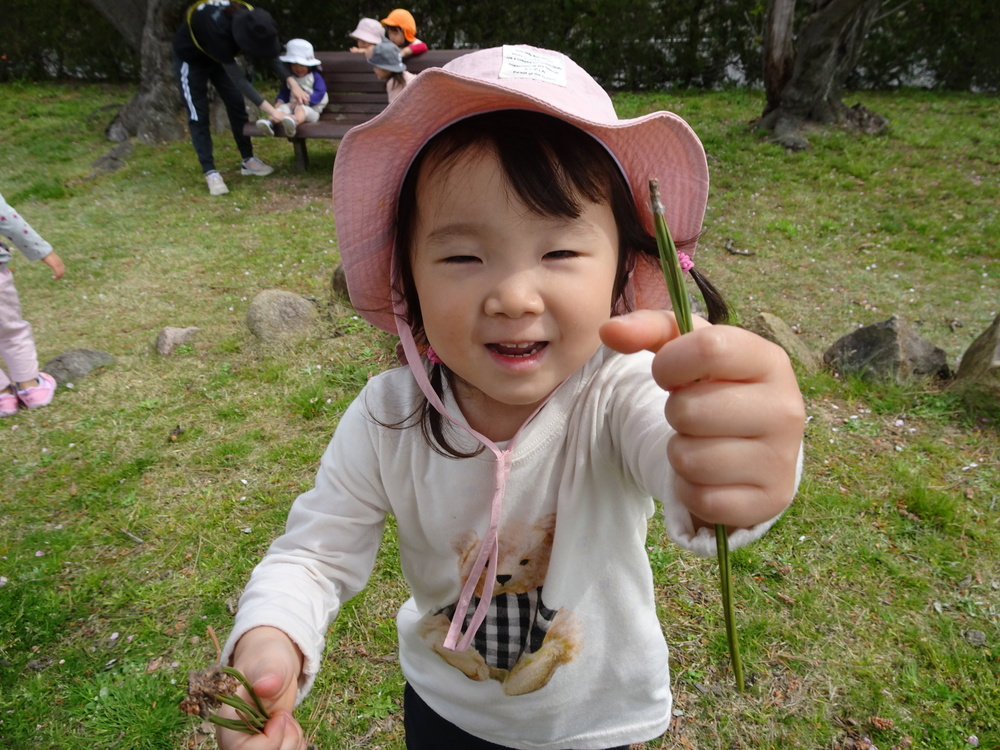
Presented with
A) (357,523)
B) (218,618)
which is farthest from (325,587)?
(218,618)

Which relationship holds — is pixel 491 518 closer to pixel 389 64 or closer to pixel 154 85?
pixel 389 64

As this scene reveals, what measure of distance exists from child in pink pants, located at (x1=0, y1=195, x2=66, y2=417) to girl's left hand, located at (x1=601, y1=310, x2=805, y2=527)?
4.65 m

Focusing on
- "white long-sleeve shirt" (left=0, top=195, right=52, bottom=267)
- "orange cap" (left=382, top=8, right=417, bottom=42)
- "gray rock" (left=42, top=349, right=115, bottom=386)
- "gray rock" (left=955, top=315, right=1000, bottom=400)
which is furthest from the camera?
"orange cap" (left=382, top=8, right=417, bottom=42)

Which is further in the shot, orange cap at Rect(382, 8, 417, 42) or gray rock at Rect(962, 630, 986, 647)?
orange cap at Rect(382, 8, 417, 42)

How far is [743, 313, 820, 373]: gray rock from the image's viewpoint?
4.05 m

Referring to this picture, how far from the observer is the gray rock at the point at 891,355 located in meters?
3.90

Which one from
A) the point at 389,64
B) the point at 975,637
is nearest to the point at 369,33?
the point at 389,64

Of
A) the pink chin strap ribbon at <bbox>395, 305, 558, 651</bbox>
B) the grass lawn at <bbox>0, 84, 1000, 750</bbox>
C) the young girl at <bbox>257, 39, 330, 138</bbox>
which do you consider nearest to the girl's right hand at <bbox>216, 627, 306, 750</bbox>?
the pink chin strap ribbon at <bbox>395, 305, 558, 651</bbox>

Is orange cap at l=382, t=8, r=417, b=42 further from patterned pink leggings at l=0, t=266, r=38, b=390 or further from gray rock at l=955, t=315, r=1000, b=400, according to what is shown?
gray rock at l=955, t=315, r=1000, b=400

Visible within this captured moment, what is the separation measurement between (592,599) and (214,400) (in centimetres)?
343

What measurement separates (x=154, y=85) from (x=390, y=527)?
32.2 feet

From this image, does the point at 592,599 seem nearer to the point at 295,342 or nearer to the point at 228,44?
the point at 295,342

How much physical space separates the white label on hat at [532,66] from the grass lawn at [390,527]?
214 cm

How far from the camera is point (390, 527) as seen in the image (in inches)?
121
